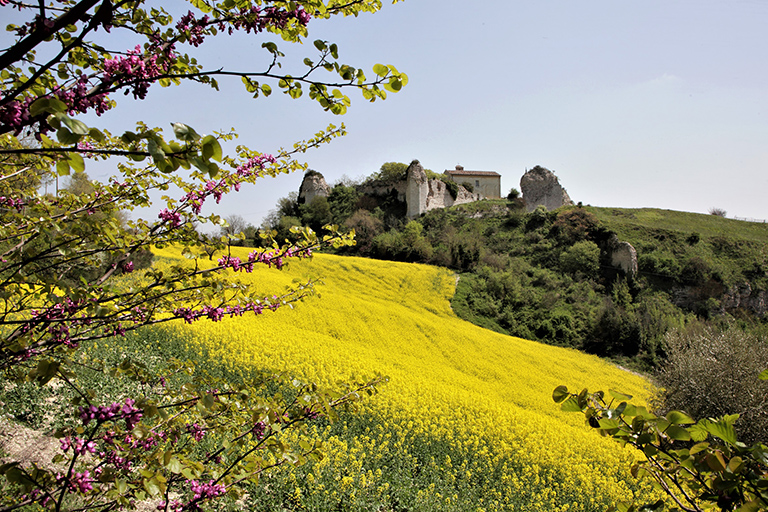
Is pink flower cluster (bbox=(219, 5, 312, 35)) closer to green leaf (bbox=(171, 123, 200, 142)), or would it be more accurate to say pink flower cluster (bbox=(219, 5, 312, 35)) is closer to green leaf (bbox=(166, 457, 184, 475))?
green leaf (bbox=(171, 123, 200, 142))

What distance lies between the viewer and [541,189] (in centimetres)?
4347

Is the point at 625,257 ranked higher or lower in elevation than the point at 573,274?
higher

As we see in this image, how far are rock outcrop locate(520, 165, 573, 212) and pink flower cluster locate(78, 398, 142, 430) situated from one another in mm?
45373

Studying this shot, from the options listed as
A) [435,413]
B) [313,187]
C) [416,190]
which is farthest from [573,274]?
[313,187]

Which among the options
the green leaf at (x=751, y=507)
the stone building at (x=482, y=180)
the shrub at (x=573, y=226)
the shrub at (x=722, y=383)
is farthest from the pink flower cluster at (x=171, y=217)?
the stone building at (x=482, y=180)

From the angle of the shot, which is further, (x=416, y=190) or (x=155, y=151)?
(x=416, y=190)

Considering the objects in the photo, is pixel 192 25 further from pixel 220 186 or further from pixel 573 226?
pixel 573 226

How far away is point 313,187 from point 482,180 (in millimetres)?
26750

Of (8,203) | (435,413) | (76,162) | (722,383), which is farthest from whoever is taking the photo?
(722,383)

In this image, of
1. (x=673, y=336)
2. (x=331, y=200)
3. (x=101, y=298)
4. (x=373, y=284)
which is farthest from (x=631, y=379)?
(x=331, y=200)

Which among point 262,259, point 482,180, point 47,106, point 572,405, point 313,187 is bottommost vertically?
point 572,405

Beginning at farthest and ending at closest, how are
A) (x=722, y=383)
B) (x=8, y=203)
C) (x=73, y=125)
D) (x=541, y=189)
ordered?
(x=541, y=189)
(x=722, y=383)
(x=8, y=203)
(x=73, y=125)

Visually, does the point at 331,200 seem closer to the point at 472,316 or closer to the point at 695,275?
the point at 472,316

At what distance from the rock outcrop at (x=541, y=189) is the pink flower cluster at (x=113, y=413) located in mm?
45373
